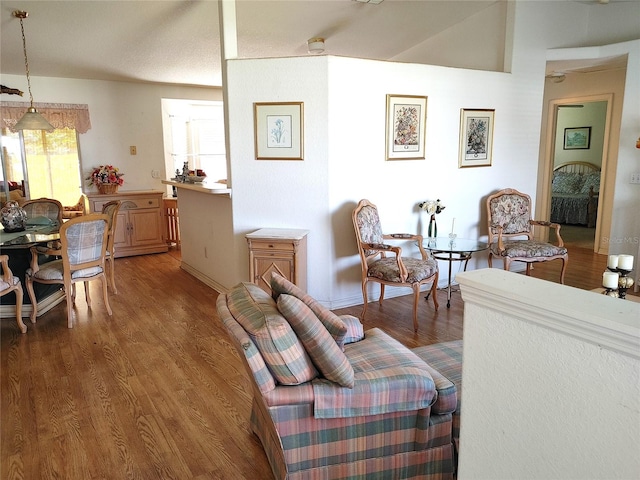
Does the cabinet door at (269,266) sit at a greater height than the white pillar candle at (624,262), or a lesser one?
lesser

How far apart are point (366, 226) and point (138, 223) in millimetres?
3895

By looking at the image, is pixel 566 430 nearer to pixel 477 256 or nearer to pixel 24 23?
pixel 477 256

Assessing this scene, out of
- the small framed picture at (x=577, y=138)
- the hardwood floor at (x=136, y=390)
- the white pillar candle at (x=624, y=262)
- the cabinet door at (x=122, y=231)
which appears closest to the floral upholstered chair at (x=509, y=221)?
the hardwood floor at (x=136, y=390)

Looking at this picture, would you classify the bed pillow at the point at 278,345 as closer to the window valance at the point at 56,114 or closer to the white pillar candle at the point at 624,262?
the white pillar candle at the point at 624,262

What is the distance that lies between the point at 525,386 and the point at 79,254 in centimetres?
380

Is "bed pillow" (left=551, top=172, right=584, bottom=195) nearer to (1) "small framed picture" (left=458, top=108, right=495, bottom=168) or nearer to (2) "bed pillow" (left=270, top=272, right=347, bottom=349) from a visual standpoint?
(1) "small framed picture" (left=458, top=108, right=495, bottom=168)

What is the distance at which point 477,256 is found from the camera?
16.8ft

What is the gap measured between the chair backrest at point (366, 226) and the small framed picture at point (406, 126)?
559 mm

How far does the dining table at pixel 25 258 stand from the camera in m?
3.83

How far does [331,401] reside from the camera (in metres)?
1.78

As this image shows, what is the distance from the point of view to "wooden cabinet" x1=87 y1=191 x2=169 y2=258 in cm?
644

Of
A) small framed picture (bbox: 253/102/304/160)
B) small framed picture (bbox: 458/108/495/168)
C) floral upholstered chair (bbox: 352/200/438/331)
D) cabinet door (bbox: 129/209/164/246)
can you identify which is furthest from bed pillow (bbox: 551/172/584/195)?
cabinet door (bbox: 129/209/164/246)

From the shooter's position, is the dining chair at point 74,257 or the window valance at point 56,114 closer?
the dining chair at point 74,257

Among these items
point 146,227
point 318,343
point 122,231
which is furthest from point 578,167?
point 318,343
